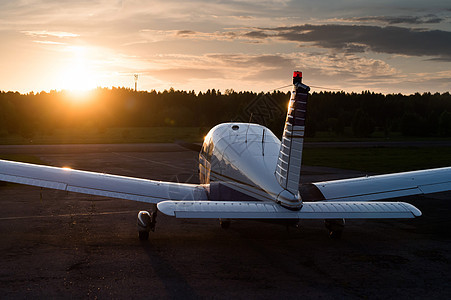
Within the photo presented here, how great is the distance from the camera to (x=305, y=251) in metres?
9.80

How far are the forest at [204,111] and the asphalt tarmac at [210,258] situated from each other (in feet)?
185

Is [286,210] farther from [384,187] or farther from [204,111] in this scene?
[204,111]

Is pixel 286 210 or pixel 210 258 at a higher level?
pixel 286 210

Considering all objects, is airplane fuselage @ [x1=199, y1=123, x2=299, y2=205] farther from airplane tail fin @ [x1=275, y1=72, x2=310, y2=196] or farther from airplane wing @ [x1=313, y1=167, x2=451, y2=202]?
airplane wing @ [x1=313, y1=167, x2=451, y2=202]

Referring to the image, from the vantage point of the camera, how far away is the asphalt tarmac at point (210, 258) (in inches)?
291

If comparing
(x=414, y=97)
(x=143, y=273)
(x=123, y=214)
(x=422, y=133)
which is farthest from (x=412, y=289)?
(x=414, y=97)

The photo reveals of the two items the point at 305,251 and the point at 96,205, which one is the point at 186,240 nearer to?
the point at 305,251

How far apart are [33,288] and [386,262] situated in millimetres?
6621

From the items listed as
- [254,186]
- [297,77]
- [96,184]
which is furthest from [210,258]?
[297,77]

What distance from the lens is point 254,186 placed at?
30.9ft

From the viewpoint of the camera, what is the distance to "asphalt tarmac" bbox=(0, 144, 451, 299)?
24.3 ft

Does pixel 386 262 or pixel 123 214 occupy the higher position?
pixel 386 262

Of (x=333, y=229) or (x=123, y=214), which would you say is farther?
(x=123, y=214)

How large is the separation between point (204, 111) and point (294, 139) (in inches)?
4815
